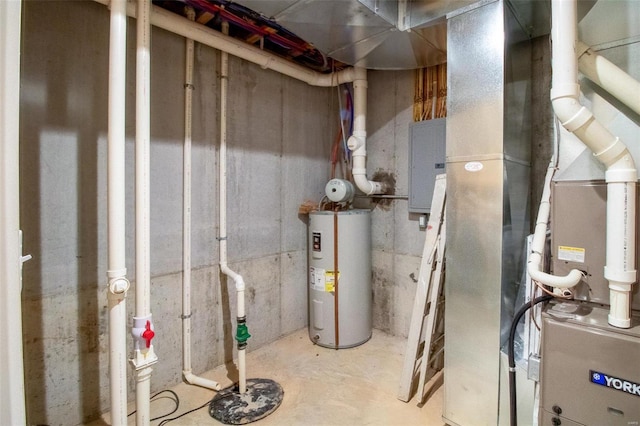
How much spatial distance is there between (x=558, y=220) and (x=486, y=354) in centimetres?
84

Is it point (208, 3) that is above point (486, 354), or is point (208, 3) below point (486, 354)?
above

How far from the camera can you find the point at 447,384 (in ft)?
6.13

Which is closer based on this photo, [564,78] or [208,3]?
[564,78]

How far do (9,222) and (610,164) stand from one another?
1.69 m

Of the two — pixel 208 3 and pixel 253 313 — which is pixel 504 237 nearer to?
pixel 253 313

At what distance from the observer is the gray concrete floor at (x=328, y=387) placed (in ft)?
6.42

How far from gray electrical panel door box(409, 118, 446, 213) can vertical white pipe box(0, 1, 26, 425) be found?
102 inches

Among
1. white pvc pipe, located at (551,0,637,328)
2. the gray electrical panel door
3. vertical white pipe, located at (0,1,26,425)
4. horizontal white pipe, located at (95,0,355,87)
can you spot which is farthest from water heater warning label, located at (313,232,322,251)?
vertical white pipe, located at (0,1,26,425)

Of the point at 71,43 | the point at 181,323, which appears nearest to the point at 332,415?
the point at 181,323

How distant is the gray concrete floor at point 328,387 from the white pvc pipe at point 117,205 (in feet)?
1.86

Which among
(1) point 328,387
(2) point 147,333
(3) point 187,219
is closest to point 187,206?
(3) point 187,219

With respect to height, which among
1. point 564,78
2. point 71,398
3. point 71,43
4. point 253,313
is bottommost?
point 71,398

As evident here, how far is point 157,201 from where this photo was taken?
2.15 m

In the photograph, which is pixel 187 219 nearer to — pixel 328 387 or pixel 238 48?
pixel 238 48
